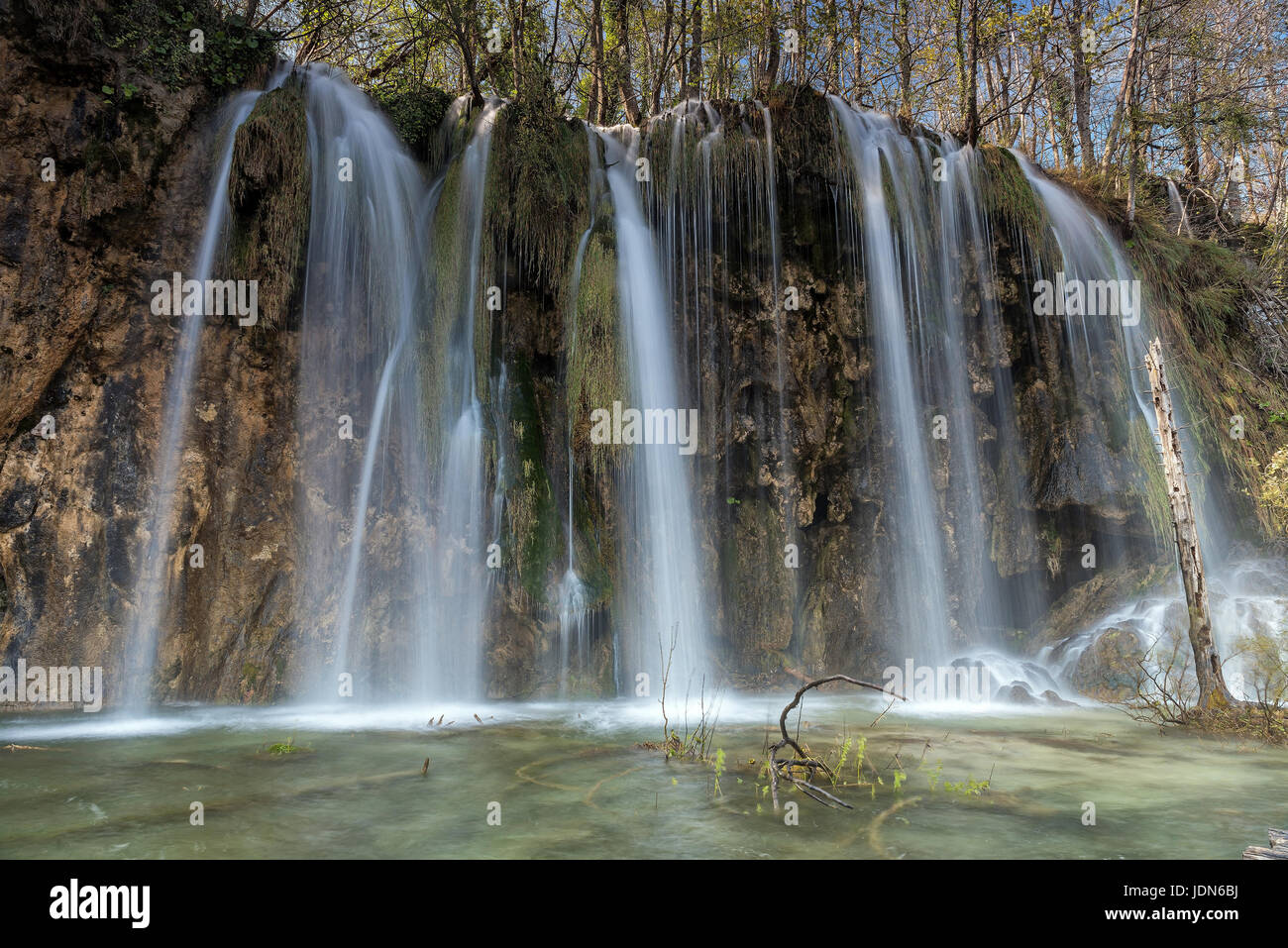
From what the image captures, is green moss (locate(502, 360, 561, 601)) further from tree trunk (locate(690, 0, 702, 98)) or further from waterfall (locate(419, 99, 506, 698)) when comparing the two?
tree trunk (locate(690, 0, 702, 98))

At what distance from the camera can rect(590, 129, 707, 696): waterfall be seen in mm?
10266

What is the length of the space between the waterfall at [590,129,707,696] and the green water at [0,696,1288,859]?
92.8 inches

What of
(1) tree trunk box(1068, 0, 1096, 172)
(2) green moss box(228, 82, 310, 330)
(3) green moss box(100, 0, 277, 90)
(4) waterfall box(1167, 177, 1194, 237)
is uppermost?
(1) tree trunk box(1068, 0, 1096, 172)

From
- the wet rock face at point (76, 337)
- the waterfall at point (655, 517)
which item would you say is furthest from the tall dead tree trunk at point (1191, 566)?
the wet rock face at point (76, 337)

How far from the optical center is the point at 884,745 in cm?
679

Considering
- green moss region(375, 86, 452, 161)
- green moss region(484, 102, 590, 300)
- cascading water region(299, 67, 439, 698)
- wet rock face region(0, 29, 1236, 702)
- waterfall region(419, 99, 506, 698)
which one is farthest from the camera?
green moss region(375, 86, 452, 161)

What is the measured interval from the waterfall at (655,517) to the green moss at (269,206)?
4.11 metres

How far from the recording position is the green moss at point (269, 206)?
9961 mm

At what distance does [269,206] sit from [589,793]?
8429 mm

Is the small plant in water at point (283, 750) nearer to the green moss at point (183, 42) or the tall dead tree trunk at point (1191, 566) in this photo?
the tall dead tree trunk at point (1191, 566)

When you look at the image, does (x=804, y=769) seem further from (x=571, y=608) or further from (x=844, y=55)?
(x=844, y=55)
